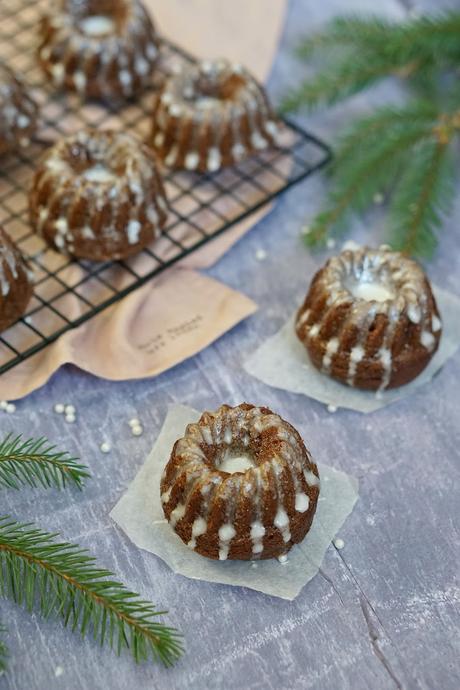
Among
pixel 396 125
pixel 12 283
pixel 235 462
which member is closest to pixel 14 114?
pixel 12 283

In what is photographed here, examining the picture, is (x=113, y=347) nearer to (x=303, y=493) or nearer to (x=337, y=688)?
(x=303, y=493)

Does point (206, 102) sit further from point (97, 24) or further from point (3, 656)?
point (3, 656)

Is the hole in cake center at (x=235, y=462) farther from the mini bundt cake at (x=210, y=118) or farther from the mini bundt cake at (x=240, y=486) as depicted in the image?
the mini bundt cake at (x=210, y=118)

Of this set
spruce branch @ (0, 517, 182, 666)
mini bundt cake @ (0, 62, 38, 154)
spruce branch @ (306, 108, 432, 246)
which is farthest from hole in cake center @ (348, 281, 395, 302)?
mini bundt cake @ (0, 62, 38, 154)

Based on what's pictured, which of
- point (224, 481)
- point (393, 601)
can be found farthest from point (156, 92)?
point (393, 601)

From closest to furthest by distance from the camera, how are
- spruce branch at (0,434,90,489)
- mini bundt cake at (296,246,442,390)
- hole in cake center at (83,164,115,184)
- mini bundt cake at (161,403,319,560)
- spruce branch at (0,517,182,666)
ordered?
spruce branch at (0,517,182,666), mini bundt cake at (161,403,319,560), spruce branch at (0,434,90,489), mini bundt cake at (296,246,442,390), hole in cake center at (83,164,115,184)

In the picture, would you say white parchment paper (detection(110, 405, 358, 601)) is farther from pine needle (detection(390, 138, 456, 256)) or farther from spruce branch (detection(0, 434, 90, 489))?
pine needle (detection(390, 138, 456, 256))

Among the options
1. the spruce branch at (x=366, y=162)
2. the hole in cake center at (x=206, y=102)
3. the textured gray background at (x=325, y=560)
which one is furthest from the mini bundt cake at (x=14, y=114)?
the spruce branch at (x=366, y=162)
